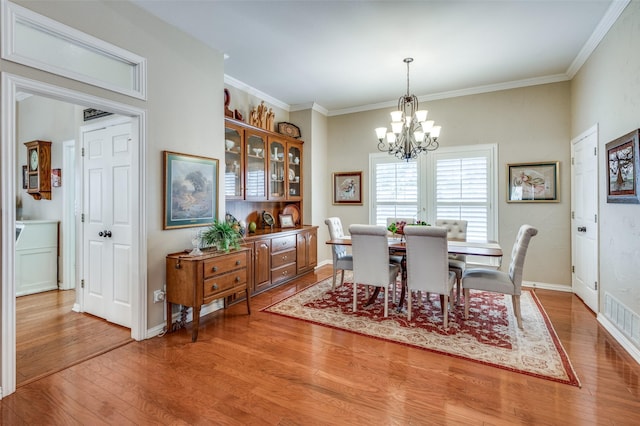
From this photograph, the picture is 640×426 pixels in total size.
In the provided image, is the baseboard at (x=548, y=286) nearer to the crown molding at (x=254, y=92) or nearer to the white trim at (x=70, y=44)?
the crown molding at (x=254, y=92)

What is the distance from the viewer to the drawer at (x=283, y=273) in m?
4.53

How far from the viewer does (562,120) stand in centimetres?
439

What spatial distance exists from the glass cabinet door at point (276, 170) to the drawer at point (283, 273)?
1.15m

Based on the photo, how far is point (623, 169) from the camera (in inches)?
108

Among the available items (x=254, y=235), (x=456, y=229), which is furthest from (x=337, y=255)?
(x=456, y=229)

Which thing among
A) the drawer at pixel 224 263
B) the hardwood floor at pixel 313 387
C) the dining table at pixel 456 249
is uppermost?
the dining table at pixel 456 249

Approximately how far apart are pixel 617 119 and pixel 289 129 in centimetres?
434

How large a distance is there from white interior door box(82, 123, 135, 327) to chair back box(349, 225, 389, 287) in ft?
7.43

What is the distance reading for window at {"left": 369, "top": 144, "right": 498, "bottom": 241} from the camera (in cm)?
486

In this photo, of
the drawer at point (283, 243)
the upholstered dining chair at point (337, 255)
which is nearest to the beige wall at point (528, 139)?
the upholstered dining chair at point (337, 255)

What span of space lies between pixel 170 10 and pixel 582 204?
17.1 feet

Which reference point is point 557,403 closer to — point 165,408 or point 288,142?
point 165,408

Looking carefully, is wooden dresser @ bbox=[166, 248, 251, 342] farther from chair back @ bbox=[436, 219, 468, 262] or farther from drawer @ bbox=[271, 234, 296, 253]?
chair back @ bbox=[436, 219, 468, 262]

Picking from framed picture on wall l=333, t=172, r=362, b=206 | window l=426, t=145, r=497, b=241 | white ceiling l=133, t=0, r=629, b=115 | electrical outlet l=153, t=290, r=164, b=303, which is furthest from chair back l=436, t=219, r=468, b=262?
electrical outlet l=153, t=290, r=164, b=303
